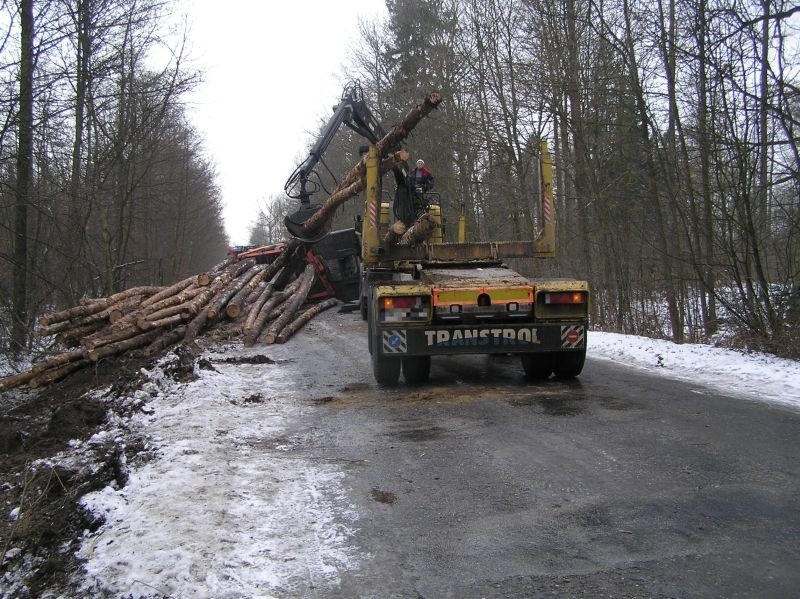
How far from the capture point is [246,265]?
18109mm

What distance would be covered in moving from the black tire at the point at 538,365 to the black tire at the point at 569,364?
92 millimetres

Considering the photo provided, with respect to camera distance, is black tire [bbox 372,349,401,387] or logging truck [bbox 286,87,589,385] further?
black tire [bbox 372,349,401,387]

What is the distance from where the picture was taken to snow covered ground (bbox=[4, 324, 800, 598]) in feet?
10.4

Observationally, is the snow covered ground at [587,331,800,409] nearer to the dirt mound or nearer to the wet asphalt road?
the wet asphalt road

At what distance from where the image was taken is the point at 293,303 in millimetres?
15000

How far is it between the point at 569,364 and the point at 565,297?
1016 millimetres

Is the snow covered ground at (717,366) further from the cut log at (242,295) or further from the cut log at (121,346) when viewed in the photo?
the cut log at (121,346)

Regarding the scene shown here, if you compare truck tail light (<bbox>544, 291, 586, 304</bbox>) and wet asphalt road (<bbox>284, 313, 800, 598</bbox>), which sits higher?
truck tail light (<bbox>544, 291, 586, 304</bbox>)

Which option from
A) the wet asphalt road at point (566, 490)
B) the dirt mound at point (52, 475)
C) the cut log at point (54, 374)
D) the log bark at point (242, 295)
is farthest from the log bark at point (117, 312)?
the wet asphalt road at point (566, 490)

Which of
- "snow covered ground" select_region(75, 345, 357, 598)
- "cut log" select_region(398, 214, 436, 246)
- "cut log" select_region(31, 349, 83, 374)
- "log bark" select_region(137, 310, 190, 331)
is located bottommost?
"snow covered ground" select_region(75, 345, 357, 598)

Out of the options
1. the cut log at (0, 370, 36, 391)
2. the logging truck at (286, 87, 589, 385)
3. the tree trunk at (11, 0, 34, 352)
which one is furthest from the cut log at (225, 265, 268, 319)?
the logging truck at (286, 87, 589, 385)

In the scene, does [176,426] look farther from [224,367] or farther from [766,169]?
[766,169]

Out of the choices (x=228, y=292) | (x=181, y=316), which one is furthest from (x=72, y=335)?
(x=228, y=292)

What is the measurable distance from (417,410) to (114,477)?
3135mm
